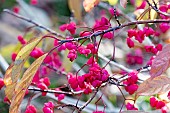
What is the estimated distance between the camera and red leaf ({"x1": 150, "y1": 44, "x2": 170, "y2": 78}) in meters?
0.81

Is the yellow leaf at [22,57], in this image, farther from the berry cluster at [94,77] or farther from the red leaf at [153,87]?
the red leaf at [153,87]

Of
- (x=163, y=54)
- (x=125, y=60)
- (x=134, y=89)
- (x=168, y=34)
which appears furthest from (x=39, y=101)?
(x=163, y=54)

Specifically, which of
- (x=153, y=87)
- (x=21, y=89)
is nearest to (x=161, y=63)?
(x=153, y=87)

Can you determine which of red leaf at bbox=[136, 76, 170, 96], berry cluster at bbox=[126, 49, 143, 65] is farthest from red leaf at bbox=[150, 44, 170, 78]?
berry cluster at bbox=[126, 49, 143, 65]

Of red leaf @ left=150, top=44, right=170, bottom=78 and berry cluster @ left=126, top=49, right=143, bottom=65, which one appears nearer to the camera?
red leaf @ left=150, top=44, right=170, bottom=78

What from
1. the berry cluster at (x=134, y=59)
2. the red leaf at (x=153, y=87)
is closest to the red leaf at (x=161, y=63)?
the red leaf at (x=153, y=87)

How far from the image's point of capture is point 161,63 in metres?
0.82

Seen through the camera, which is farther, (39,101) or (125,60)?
(39,101)

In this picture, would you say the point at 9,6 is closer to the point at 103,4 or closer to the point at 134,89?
the point at 103,4

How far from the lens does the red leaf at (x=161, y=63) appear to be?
0.81 metres

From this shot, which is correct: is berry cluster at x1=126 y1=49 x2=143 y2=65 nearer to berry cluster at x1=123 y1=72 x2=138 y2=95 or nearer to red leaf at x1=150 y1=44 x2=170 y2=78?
berry cluster at x1=123 y1=72 x2=138 y2=95

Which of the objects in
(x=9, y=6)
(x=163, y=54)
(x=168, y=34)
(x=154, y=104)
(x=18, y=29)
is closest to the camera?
(x=163, y=54)

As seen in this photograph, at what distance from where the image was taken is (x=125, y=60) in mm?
1930

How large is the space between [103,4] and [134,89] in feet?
3.82
